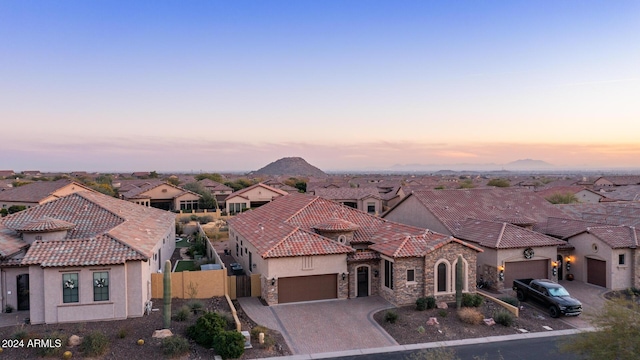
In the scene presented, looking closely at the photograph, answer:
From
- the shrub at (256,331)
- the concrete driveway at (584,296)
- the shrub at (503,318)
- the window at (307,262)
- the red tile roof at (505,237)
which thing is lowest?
the concrete driveway at (584,296)

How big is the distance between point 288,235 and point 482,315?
11.7 meters

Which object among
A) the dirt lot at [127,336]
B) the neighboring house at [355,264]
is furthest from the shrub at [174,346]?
the neighboring house at [355,264]

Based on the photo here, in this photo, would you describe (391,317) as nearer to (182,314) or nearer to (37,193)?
(182,314)

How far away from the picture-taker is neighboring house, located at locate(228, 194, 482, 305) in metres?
24.9

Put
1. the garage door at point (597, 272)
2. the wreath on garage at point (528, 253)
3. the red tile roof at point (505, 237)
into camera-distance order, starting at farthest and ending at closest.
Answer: the garage door at point (597, 272), the wreath on garage at point (528, 253), the red tile roof at point (505, 237)

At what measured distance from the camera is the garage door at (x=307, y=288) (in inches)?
1005

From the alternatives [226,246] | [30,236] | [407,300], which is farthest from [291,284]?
[226,246]

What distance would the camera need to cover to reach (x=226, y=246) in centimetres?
4478

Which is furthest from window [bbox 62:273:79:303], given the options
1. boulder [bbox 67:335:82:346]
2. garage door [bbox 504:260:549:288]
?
garage door [bbox 504:260:549:288]

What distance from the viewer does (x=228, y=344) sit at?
18.0 meters

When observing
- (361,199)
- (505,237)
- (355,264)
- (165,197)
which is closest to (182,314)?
(355,264)

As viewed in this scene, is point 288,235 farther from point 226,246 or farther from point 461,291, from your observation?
point 226,246

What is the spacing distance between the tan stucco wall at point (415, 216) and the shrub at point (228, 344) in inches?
837

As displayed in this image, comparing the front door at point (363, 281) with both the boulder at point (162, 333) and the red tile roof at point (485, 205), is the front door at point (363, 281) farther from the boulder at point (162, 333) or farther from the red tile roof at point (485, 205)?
the boulder at point (162, 333)
